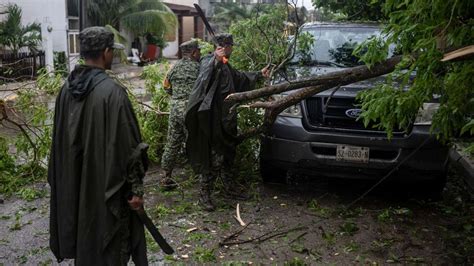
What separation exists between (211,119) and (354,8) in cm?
543

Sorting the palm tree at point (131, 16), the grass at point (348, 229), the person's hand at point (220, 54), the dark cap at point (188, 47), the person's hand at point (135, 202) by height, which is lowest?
the grass at point (348, 229)

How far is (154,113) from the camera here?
255 inches

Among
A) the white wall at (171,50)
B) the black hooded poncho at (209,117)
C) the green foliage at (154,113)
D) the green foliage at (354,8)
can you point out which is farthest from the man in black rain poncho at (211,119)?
the white wall at (171,50)

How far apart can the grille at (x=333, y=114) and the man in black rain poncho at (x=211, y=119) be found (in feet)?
2.76

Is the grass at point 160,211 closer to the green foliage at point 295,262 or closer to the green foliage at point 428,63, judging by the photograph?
the green foliage at point 295,262

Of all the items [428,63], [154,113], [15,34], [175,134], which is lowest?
[175,134]

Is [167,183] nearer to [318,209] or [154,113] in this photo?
[154,113]

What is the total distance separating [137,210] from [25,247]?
1906 millimetres

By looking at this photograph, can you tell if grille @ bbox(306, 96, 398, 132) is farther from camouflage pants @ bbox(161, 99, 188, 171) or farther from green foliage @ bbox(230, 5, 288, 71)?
camouflage pants @ bbox(161, 99, 188, 171)

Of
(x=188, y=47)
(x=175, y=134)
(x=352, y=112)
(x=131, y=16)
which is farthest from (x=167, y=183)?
(x=131, y=16)

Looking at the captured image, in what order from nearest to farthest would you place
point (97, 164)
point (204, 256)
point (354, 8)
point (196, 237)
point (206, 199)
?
point (97, 164) → point (204, 256) → point (196, 237) → point (206, 199) → point (354, 8)

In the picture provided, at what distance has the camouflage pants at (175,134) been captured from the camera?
5.51 meters

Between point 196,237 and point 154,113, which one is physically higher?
point 154,113

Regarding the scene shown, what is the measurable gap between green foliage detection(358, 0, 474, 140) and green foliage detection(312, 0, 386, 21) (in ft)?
17.4
